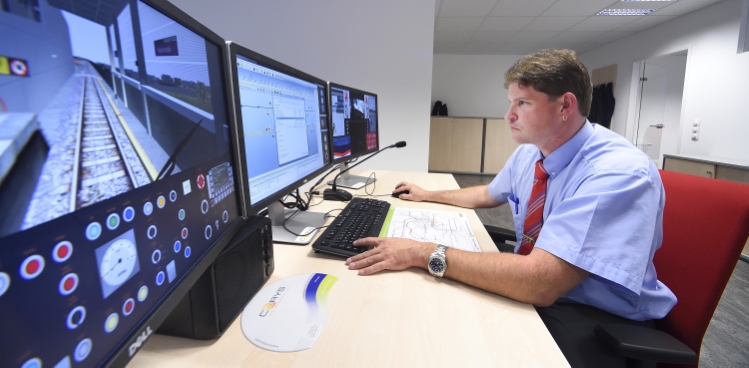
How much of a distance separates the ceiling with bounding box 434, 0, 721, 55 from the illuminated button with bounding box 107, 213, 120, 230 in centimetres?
434

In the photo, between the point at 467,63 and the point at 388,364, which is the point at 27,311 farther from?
the point at 467,63

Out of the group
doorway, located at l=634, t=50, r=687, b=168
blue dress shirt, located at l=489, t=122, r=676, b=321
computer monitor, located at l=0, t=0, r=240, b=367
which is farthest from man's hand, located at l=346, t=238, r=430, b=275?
doorway, located at l=634, t=50, r=687, b=168

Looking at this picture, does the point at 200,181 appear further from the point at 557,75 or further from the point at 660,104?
the point at 660,104

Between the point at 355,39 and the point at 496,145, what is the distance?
3998mm

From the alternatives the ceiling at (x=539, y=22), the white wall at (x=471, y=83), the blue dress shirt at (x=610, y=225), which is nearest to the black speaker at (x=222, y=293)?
the blue dress shirt at (x=610, y=225)

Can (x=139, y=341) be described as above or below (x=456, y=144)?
above

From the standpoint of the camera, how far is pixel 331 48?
320cm

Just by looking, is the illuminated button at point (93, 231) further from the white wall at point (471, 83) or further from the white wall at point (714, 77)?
the white wall at point (471, 83)

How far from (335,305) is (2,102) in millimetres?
537

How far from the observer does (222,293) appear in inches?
21.3

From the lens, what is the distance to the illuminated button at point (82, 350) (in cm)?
27

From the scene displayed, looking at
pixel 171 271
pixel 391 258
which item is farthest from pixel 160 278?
pixel 391 258

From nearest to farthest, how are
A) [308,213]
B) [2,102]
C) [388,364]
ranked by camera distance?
[2,102]
[388,364]
[308,213]

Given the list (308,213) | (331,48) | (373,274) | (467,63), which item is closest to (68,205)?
(373,274)
